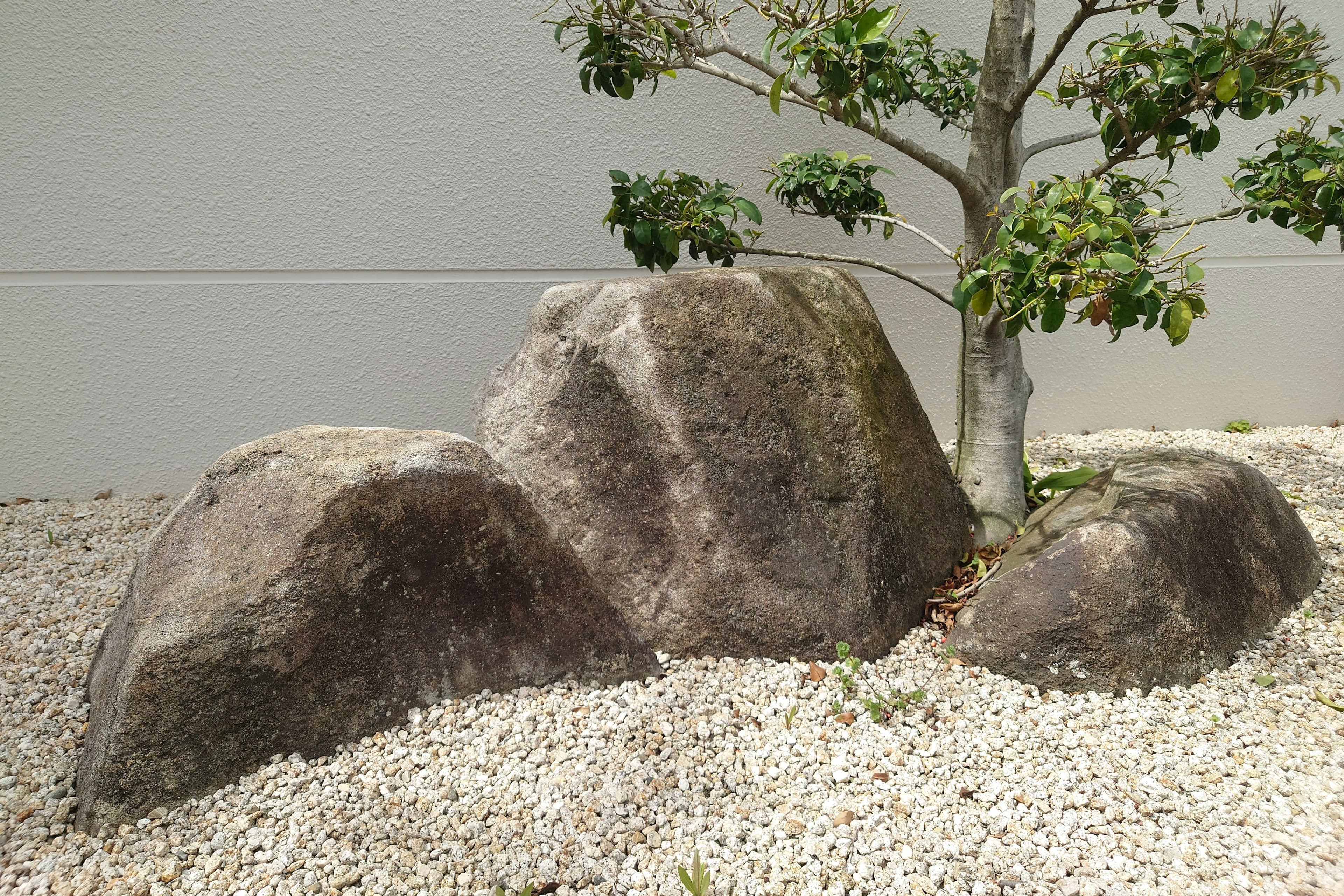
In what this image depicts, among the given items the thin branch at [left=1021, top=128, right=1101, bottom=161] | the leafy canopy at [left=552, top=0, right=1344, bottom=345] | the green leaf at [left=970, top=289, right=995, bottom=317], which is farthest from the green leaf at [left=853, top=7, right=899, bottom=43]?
the thin branch at [left=1021, top=128, right=1101, bottom=161]

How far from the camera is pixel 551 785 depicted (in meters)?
1.91

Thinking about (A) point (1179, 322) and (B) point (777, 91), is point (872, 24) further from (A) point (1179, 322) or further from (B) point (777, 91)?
(A) point (1179, 322)

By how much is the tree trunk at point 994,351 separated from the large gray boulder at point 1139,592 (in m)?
0.31

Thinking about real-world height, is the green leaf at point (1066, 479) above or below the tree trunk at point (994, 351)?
below

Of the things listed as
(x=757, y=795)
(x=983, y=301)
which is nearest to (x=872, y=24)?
(x=983, y=301)

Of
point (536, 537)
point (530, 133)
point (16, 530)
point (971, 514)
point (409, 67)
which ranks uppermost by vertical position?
point (409, 67)

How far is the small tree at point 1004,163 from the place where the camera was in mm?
1948

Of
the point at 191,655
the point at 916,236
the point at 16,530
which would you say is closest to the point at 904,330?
the point at 916,236

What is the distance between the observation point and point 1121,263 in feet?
5.73

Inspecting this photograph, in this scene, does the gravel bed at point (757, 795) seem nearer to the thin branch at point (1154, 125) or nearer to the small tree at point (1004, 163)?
the small tree at point (1004, 163)

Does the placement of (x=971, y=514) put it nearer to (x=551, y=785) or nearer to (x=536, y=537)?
(x=536, y=537)

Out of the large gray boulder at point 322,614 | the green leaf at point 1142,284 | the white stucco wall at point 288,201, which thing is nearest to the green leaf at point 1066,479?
the green leaf at point 1142,284

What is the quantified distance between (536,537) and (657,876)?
2.81 feet

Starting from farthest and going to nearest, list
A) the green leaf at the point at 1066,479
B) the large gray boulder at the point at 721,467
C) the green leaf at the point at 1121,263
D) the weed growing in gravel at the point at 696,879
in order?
the green leaf at the point at 1066,479
the large gray boulder at the point at 721,467
the green leaf at the point at 1121,263
the weed growing in gravel at the point at 696,879
